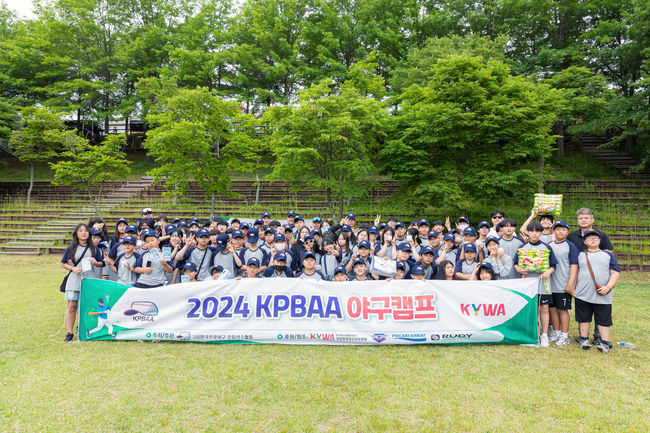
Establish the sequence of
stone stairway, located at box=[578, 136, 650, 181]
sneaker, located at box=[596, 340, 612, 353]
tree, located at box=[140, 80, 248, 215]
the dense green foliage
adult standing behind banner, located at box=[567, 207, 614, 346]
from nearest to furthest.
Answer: sneaker, located at box=[596, 340, 612, 353]
adult standing behind banner, located at box=[567, 207, 614, 346]
tree, located at box=[140, 80, 248, 215]
stone stairway, located at box=[578, 136, 650, 181]
the dense green foliage

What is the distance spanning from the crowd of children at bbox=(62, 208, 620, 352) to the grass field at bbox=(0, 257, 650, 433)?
31.0 inches

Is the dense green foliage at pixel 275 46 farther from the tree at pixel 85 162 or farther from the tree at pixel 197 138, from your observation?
the tree at pixel 197 138

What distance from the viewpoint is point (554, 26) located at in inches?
1027

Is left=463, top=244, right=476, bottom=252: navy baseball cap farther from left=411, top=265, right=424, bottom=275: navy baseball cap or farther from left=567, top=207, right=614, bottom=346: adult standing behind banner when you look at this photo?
left=567, top=207, right=614, bottom=346: adult standing behind banner

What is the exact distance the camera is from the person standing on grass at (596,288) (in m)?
5.25

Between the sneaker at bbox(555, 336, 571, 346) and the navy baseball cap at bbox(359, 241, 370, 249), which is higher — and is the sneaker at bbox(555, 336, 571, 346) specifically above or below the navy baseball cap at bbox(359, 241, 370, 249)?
below

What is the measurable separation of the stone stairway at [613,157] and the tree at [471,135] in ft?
35.6

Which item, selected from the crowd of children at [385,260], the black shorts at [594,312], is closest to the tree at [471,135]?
the crowd of children at [385,260]

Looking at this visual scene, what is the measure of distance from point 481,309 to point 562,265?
1.56 m

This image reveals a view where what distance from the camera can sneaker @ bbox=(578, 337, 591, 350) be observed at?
5.30m

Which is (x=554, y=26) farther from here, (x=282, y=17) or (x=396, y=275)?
(x=396, y=275)

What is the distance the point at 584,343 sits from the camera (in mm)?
5316

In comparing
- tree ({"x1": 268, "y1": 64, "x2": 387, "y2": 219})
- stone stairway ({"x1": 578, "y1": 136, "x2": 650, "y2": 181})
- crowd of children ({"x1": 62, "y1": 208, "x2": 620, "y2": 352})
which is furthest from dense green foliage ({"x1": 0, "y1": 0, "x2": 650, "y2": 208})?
crowd of children ({"x1": 62, "y1": 208, "x2": 620, "y2": 352})

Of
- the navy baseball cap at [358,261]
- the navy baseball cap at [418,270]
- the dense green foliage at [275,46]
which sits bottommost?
the navy baseball cap at [418,270]
